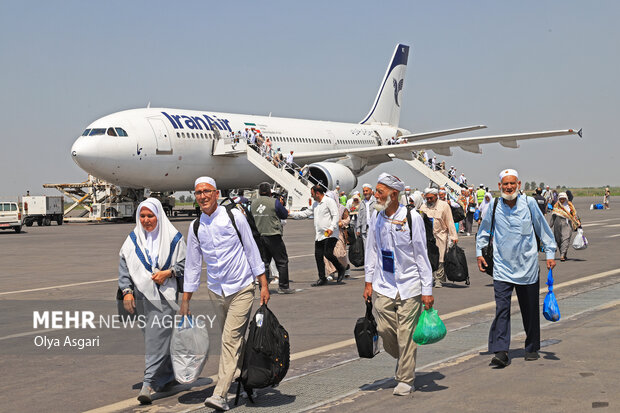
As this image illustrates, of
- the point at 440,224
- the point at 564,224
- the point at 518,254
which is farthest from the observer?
the point at 564,224

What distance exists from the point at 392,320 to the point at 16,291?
825 centimetres

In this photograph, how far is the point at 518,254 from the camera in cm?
724

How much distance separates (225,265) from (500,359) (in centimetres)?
256

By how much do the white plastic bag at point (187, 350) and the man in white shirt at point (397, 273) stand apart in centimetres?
136

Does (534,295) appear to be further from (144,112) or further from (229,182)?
(229,182)

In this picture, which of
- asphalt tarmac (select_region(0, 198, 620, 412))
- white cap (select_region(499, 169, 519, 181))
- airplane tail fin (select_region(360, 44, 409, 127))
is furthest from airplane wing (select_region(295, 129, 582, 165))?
white cap (select_region(499, 169, 519, 181))

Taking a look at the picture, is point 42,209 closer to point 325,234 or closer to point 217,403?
point 325,234

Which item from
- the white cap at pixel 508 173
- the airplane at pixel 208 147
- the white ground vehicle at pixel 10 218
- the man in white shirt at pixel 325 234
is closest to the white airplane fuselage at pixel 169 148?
the airplane at pixel 208 147

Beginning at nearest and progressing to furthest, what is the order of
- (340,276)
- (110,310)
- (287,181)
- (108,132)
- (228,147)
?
(110,310)
(340,276)
(108,132)
(228,147)
(287,181)

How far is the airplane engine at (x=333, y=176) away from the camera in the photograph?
36562mm

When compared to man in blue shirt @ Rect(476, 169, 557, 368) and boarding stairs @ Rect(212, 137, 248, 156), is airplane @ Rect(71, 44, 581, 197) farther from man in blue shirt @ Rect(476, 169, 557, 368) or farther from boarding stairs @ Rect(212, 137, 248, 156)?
man in blue shirt @ Rect(476, 169, 557, 368)

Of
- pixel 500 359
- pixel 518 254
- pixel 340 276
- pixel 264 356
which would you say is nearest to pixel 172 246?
pixel 264 356

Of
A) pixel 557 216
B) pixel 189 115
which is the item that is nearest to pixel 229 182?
pixel 189 115

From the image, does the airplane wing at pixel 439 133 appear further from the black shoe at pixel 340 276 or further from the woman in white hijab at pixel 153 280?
the woman in white hijab at pixel 153 280
